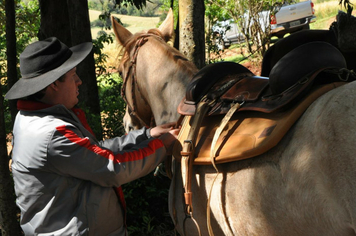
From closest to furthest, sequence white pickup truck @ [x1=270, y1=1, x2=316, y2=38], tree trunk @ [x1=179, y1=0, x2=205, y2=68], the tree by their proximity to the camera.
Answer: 1. tree trunk @ [x1=179, y1=0, x2=205, y2=68]
2. the tree
3. white pickup truck @ [x1=270, y1=1, x2=316, y2=38]

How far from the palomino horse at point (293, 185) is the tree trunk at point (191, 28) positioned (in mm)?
2574

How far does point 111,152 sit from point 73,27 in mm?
3867

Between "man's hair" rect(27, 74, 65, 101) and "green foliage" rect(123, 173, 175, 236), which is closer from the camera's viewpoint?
"man's hair" rect(27, 74, 65, 101)

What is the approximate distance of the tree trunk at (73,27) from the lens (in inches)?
216

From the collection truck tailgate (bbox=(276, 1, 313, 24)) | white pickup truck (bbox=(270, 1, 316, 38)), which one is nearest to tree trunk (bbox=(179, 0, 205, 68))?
white pickup truck (bbox=(270, 1, 316, 38))

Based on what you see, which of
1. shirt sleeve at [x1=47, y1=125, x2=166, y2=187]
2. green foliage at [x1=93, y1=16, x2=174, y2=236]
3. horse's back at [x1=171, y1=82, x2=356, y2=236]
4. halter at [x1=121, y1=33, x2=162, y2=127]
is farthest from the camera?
green foliage at [x1=93, y1=16, x2=174, y2=236]

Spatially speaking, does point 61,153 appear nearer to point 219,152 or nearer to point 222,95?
point 219,152

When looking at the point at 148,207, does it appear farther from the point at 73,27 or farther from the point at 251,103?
the point at 73,27

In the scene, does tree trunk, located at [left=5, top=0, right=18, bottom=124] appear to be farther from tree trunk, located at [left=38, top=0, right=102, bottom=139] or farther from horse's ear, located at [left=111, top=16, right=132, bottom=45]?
horse's ear, located at [left=111, top=16, right=132, bottom=45]

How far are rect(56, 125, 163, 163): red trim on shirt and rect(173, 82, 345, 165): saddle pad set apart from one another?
212 millimetres

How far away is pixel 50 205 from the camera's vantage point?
2.08 m

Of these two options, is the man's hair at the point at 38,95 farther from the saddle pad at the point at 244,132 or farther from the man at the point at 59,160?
the saddle pad at the point at 244,132

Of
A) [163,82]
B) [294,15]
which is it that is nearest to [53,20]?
[163,82]

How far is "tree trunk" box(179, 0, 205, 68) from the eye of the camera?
188 inches
